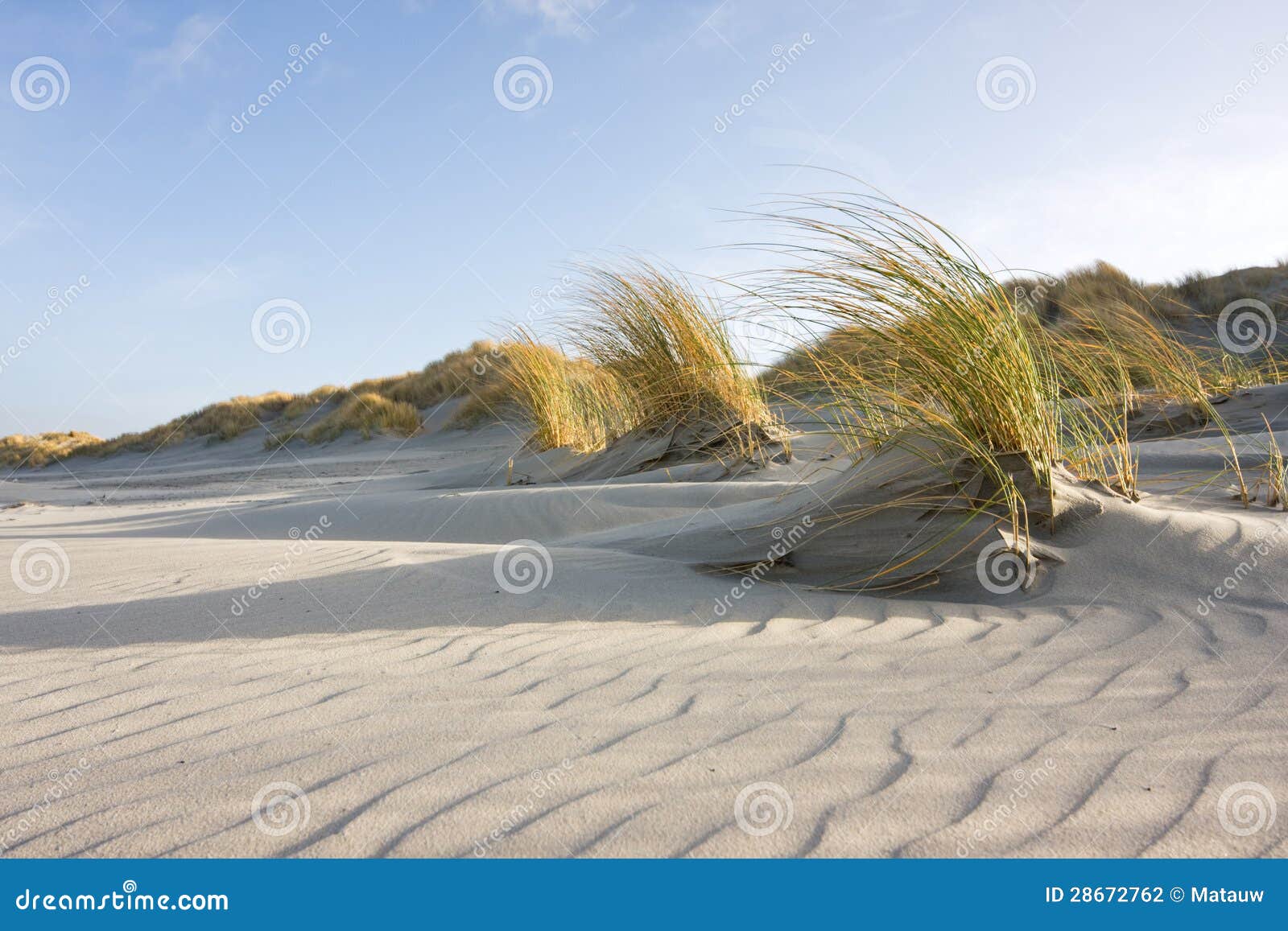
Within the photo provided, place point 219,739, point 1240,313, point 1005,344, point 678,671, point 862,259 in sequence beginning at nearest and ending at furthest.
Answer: point 219,739
point 678,671
point 1005,344
point 862,259
point 1240,313

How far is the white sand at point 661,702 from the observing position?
1.39m

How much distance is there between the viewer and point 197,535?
5.76m

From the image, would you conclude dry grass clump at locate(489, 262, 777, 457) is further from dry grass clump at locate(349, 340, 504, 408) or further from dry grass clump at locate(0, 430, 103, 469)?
dry grass clump at locate(0, 430, 103, 469)

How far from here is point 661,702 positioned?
1.96 metres

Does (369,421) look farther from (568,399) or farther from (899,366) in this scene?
(899,366)

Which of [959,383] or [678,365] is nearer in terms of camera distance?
[959,383]

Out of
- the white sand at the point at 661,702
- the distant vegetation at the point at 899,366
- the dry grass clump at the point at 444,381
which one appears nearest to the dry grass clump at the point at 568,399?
the distant vegetation at the point at 899,366

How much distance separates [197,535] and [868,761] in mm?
5383

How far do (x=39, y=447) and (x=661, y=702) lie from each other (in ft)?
78.4

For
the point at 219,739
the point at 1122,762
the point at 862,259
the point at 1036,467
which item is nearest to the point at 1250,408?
the point at 1036,467

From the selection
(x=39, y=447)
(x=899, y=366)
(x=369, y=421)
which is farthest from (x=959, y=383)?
(x=39, y=447)

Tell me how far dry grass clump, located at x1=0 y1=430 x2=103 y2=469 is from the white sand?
65.1 ft

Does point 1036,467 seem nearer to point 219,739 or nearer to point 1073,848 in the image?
point 1073,848

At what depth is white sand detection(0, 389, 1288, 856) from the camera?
1.39 meters
